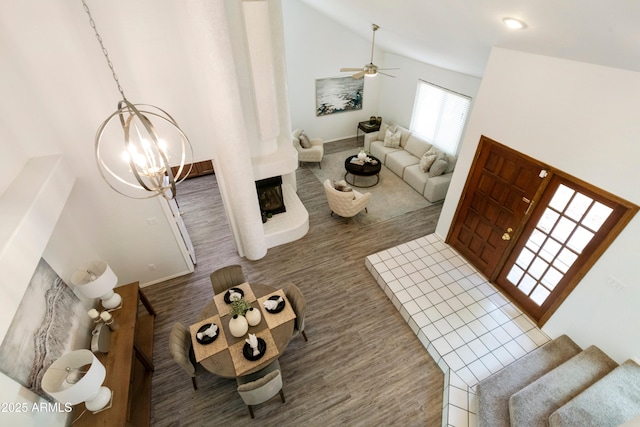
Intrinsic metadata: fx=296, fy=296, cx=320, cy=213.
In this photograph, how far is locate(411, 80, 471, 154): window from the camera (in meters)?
7.11

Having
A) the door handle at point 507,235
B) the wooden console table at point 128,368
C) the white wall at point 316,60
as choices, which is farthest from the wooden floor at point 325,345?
the white wall at point 316,60

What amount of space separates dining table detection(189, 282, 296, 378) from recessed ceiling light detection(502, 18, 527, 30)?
3.97 meters

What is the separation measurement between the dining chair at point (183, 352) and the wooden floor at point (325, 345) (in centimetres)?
37

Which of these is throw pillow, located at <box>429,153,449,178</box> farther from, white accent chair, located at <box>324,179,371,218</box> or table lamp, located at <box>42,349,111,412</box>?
table lamp, located at <box>42,349,111,412</box>

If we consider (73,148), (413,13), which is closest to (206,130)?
(73,148)

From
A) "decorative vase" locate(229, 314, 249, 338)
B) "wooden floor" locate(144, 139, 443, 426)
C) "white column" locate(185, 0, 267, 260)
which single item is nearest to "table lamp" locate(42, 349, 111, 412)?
"wooden floor" locate(144, 139, 443, 426)

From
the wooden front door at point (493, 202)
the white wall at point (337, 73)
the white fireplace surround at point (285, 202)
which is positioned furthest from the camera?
the white wall at point (337, 73)

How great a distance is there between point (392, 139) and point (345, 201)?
3391 mm

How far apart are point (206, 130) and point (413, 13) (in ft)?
10.7

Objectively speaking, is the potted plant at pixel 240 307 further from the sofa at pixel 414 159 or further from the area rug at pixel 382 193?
the sofa at pixel 414 159

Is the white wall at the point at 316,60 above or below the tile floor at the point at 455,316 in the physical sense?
above

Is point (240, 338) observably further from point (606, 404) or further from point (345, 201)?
point (606, 404)

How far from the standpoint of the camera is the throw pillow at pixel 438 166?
6914 millimetres

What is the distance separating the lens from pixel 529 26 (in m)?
2.82
